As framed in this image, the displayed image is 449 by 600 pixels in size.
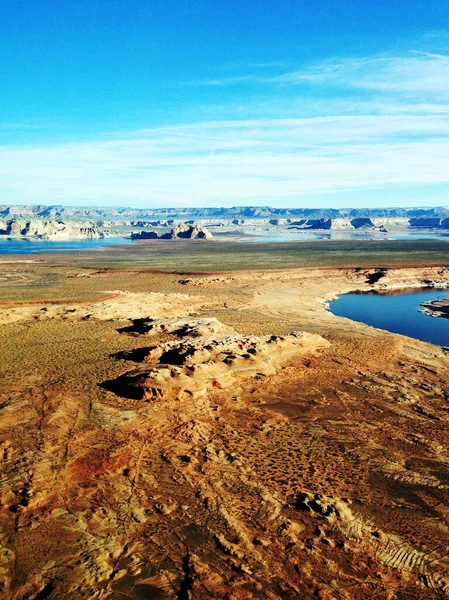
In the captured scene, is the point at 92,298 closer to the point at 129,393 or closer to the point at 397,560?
the point at 129,393

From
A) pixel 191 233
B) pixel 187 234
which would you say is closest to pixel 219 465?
pixel 191 233

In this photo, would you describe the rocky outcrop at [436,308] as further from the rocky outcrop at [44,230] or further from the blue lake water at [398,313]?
the rocky outcrop at [44,230]

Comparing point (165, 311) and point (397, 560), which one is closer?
point (397, 560)

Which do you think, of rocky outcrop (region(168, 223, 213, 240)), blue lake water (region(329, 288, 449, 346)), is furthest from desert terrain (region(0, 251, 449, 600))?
rocky outcrop (region(168, 223, 213, 240))

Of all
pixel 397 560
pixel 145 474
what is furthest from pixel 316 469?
pixel 145 474

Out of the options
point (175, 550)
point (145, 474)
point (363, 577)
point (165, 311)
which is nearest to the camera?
point (363, 577)

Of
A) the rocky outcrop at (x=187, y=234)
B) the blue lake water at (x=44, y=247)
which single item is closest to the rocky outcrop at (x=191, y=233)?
the rocky outcrop at (x=187, y=234)

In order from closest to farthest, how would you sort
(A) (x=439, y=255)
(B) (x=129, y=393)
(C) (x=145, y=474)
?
(C) (x=145, y=474)
(B) (x=129, y=393)
(A) (x=439, y=255)
